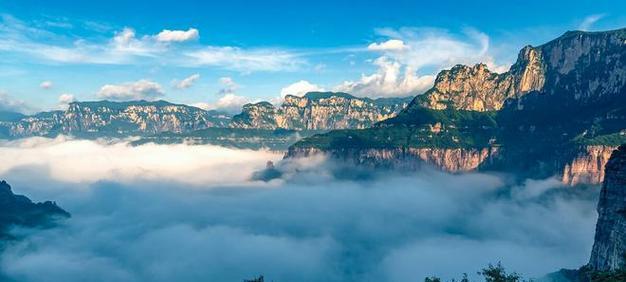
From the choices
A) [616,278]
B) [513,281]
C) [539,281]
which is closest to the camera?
[616,278]

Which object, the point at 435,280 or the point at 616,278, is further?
the point at 435,280

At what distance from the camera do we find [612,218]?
136 m

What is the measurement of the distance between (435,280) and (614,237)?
210 ft

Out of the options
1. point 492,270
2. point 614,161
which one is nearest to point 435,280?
point 492,270

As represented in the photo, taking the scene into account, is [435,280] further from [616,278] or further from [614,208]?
[614,208]

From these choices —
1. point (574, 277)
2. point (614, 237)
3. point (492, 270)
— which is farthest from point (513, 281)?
point (574, 277)

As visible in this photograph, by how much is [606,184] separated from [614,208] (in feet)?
24.2

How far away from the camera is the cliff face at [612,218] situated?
13038 cm

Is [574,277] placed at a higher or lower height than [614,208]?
lower

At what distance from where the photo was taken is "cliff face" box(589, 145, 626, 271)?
130 meters

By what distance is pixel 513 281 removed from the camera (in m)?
81.9

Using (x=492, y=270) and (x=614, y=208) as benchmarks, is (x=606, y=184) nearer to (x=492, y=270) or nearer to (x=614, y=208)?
(x=614, y=208)

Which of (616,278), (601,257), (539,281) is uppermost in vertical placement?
(616,278)

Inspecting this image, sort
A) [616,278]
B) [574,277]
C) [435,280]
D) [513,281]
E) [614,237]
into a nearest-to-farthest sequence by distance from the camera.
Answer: [616,278] < [513,281] < [435,280] < [614,237] < [574,277]
